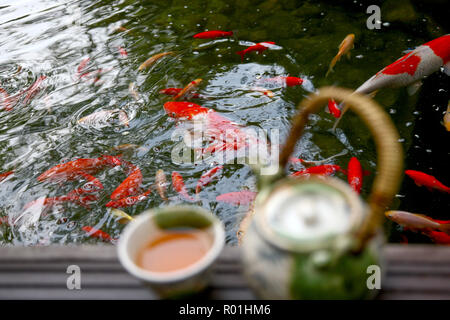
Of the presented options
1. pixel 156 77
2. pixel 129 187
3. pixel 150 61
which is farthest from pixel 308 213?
pixel 150 61

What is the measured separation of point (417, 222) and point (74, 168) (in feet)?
7.34

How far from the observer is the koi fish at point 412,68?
9.23 feet

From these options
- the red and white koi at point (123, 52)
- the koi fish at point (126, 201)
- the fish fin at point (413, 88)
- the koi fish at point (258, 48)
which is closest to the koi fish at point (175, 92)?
the koi fish at point (258, 48)

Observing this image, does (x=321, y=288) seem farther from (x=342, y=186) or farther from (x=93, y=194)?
(x=93, y=194)

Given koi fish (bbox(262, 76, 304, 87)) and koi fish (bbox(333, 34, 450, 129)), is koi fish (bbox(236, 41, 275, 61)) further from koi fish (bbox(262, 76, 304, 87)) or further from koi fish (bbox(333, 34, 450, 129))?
koi fish (bbox(333, 34, 450, 129))

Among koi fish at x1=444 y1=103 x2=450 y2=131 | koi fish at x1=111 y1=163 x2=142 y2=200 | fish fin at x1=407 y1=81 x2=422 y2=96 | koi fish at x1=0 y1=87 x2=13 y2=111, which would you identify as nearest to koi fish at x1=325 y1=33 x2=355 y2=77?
fish fin at x1=407 y1=81 x2=422 y2=96

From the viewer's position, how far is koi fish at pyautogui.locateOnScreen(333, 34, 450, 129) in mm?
2812

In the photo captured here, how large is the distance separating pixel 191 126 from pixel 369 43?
2.25m

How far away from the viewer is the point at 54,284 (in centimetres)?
103

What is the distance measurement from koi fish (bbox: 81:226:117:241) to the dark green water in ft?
0.14

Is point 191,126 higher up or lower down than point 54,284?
lower down

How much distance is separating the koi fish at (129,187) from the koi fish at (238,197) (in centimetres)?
58

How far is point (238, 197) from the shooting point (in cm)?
228

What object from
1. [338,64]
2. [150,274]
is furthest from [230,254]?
[338,64]
